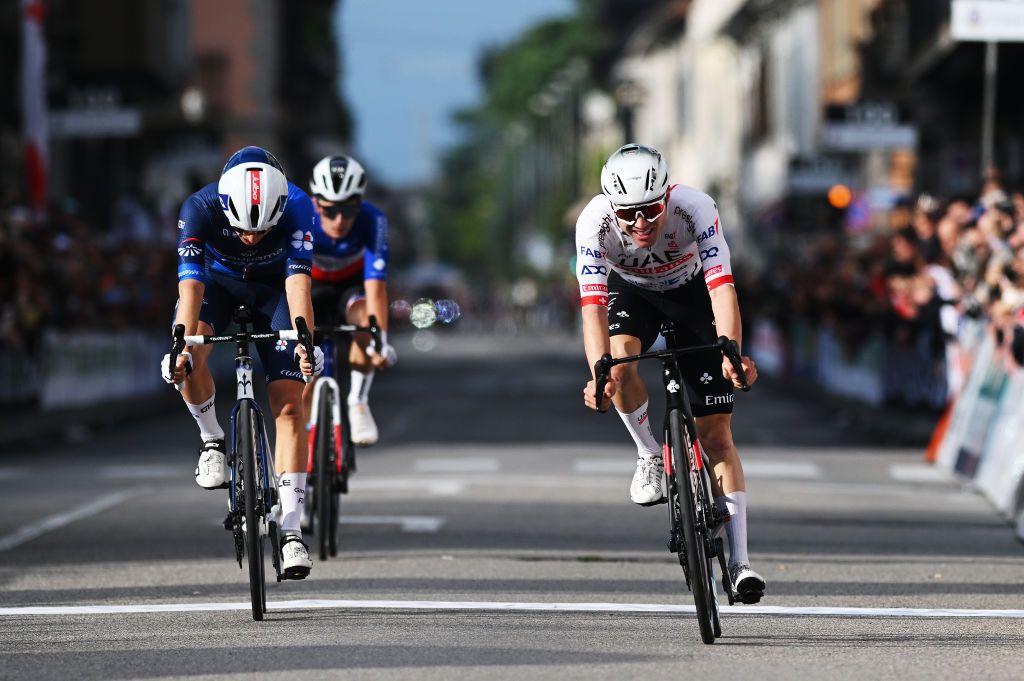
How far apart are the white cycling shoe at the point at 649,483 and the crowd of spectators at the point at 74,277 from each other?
603 inches

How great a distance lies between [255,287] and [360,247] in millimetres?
2597

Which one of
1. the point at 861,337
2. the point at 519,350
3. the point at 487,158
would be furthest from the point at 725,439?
the point at 487,158

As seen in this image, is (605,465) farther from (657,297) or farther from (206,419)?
(657,297)

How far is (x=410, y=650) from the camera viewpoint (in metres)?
8.79

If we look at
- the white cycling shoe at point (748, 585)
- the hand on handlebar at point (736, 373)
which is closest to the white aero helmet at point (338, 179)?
the hand on handlebar at point (736, 373)

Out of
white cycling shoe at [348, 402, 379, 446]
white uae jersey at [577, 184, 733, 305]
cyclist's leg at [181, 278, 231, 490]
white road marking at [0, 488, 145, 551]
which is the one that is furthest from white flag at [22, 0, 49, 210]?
white uae jersey at [577, 184, 733, 305]

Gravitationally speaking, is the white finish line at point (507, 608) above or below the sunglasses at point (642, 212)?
below

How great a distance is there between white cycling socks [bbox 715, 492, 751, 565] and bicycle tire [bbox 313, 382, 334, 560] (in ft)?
10.3

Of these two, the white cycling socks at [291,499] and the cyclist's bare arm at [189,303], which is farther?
the white cycling socks at [291,499]

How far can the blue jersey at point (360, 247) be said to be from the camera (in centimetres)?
1304

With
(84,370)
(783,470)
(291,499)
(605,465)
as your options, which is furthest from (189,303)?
(84,370)

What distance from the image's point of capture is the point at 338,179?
1267 cm

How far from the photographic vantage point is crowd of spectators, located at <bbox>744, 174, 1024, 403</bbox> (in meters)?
18.3

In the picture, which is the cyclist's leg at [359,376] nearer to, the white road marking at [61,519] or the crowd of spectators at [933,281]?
the white road marking at [61,519]
